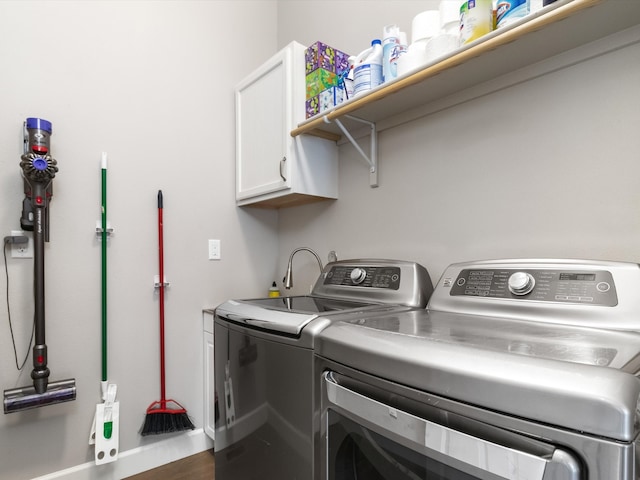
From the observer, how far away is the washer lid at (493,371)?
458mm

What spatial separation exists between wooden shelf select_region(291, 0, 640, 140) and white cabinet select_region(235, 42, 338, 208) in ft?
0.88

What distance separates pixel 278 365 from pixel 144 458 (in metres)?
1.34

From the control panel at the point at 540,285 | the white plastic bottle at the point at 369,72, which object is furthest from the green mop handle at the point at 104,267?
the control panel at the point at 540,285

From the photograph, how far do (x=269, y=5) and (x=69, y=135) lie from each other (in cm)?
154

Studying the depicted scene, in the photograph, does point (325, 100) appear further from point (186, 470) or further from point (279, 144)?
point (186, 470)

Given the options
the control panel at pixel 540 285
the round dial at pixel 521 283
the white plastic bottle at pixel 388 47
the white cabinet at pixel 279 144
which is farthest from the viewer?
the white cabinet at pixel 279 144

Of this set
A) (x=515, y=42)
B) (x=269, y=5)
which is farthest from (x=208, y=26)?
(x=515, y=42)

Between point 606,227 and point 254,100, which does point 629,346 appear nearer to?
point 606,227

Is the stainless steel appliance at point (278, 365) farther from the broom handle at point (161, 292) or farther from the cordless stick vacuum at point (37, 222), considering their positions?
the cordless stick vacuum at point (37, 222)

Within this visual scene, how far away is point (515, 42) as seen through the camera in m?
1.00

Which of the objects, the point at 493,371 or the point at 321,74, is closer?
the point at 493,371

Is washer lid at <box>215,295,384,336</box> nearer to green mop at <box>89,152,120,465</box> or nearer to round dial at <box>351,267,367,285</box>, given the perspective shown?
round dial at <box>351,267,367,285</box>

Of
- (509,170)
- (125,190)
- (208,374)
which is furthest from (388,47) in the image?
(208,374)

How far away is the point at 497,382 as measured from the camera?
55 centimetres
